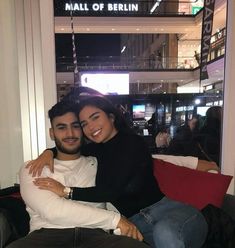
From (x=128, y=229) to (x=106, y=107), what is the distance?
615 mm

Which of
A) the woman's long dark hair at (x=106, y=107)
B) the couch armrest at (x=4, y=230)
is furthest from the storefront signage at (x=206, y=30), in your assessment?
the couch armrest at (x=4, y=230)

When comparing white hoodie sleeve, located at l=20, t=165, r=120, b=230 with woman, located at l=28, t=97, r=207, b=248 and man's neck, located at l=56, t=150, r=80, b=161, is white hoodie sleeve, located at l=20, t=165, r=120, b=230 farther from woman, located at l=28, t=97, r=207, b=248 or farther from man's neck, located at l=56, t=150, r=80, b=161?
man's neck, located at l=56, t=150, r=80, b=161

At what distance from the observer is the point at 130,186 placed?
1567 mm

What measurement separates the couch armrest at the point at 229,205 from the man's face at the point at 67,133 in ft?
2.97

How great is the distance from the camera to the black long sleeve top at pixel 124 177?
58.6 inches

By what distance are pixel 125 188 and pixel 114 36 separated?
29.6 ft

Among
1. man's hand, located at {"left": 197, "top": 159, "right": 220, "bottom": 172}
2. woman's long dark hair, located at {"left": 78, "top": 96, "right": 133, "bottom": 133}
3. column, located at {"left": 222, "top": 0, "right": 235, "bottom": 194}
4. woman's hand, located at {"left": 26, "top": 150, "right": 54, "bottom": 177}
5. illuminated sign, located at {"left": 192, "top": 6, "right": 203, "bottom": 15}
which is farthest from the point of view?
illuminated sign, located at {"left": 192, "top": 6, "right": 203, "bottom": 15}

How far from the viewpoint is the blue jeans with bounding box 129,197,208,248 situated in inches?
55.4

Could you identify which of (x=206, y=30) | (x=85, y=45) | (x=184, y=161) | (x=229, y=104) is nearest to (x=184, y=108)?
(x=206, y=30)

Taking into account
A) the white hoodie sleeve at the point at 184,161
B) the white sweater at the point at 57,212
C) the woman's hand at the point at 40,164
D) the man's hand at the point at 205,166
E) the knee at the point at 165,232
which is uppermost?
the woman's hand at the point at 40,164

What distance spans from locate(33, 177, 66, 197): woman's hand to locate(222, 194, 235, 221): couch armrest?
935 mm

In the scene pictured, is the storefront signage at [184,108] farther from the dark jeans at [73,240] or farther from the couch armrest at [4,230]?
the couch armrest at [4,230]

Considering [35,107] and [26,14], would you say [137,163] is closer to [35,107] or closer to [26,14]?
[35,107]

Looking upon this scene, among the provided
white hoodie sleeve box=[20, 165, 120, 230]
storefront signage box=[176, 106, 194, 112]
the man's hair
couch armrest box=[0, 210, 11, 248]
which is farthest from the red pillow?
storefront signage box=[176, 106, 194, 112]
